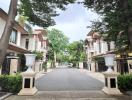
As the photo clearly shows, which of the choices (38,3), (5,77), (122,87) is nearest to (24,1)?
(38,3)

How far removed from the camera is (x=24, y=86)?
12.0m

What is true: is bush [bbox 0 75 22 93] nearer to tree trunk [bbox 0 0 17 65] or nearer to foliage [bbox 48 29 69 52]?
tree trunk [bbox 0 0 17 65]

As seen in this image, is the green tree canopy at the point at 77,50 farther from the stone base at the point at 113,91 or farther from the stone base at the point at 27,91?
the stone base at the point at 27,91

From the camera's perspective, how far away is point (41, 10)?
35.1ft

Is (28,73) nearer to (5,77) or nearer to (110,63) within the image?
(5,77)

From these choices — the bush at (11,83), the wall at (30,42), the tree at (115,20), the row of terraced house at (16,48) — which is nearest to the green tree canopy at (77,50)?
the row of terraced house at (16,48)

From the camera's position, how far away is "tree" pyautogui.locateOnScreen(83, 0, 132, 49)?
29.3 feet

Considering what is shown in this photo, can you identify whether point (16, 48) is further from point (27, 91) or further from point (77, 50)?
point (77, 50)

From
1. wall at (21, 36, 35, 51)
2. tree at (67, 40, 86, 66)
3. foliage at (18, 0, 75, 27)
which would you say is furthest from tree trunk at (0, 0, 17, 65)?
tree at (67, 40, 86, 66)

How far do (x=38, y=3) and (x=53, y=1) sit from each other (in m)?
0.83

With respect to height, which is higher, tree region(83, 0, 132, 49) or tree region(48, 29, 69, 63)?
tree region(48, 29, 69, 63)

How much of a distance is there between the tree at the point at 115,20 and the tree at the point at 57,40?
53799mm

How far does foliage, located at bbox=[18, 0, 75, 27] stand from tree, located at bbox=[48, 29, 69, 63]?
5357 cm

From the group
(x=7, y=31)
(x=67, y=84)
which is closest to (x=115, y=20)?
(x=7, y=31)
